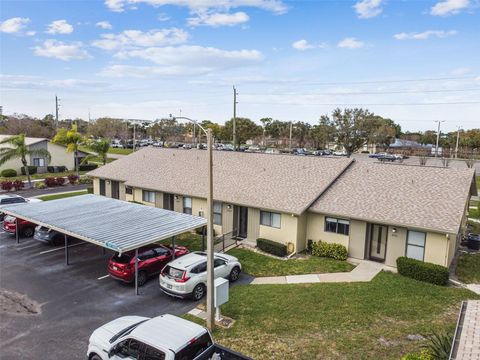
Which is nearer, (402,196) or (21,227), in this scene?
(402,196)

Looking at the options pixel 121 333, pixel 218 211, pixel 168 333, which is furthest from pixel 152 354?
pixel 218 211

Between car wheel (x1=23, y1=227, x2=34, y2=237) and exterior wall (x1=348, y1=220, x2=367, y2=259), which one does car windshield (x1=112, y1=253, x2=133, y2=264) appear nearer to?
car wheel (x1=23, y1=227, x2=34, y2=237)

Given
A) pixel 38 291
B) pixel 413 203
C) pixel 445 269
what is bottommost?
pixel 38 291

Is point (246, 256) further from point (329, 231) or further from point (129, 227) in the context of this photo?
point (129, 227)

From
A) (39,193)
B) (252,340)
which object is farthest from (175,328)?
(39,193)

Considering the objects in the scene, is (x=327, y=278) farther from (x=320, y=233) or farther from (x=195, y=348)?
(x=195, y=348)
